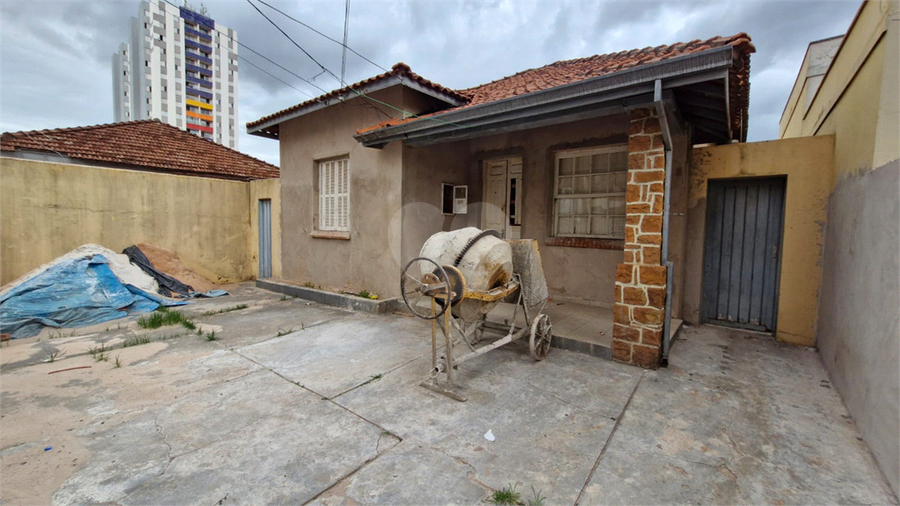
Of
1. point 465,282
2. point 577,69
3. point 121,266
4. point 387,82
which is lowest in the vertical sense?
point 121,266

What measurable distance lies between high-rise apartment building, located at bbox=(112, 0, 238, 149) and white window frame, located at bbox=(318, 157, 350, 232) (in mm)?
67927

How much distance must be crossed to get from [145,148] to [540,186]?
502 inches

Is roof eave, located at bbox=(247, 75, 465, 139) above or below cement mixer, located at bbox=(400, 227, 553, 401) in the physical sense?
above

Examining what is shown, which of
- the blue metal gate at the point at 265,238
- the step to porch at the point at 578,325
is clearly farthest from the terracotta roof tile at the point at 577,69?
the blue metal gate at the point at 265,238

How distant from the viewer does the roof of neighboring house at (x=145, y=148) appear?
34.0ft

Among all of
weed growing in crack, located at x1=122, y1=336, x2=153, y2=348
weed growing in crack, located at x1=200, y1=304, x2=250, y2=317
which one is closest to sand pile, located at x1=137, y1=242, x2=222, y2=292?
weed growing in crack, located at x1=200, y1=304, x2=250, y2=317

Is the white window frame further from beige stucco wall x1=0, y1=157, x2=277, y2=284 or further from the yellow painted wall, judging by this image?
the yellow painted wall

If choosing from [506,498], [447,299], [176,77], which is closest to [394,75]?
[447,299]

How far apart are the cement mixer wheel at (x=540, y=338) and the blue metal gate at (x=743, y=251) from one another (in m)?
3.16

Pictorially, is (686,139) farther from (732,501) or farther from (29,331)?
(29,331)

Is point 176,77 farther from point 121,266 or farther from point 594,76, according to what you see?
point 594,76

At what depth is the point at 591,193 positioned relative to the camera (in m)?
6.45

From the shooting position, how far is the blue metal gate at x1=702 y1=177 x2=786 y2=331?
5.40 meters

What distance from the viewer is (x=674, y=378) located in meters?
3.87
